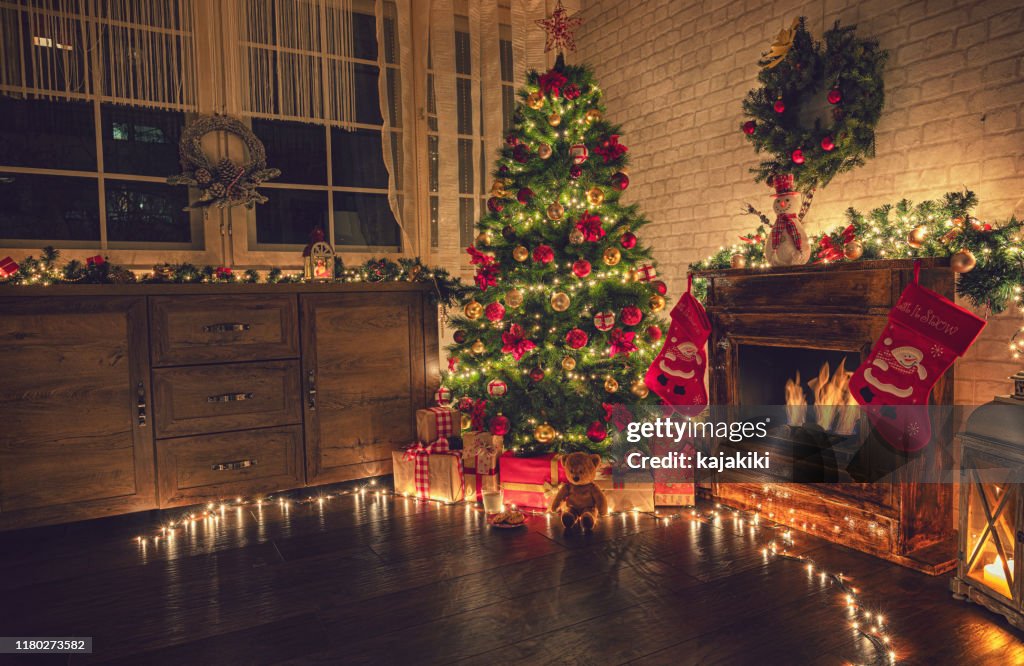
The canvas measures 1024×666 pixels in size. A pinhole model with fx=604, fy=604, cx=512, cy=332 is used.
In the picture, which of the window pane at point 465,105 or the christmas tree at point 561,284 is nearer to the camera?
the christmas tree at point 561,284

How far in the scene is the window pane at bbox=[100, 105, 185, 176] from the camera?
3.18 m

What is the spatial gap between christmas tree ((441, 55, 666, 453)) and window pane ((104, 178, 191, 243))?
1718mm

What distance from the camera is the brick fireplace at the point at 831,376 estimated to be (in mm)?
2123

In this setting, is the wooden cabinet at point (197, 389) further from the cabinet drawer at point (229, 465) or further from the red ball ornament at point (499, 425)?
the red ball ornament at point (499, 425)

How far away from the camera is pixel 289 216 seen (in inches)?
141

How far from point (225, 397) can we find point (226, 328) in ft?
1.06

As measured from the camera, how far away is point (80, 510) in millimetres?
2580

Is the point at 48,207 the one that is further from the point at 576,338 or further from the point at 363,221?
the point at 576,338

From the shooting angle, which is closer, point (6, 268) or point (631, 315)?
point (6, 268)

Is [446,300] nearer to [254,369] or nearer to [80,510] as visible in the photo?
[254,369]

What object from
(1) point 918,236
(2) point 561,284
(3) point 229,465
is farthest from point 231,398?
(1) point 918,236

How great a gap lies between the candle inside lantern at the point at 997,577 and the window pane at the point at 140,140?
392 cm

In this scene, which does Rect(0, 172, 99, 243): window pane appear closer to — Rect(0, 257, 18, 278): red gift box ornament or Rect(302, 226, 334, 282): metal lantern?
Rect(0, 257, 18, 278): red gift box ornament

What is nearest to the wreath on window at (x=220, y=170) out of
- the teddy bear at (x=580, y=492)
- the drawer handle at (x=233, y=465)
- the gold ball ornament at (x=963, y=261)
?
the drawer handle at (x=233, y=465)
